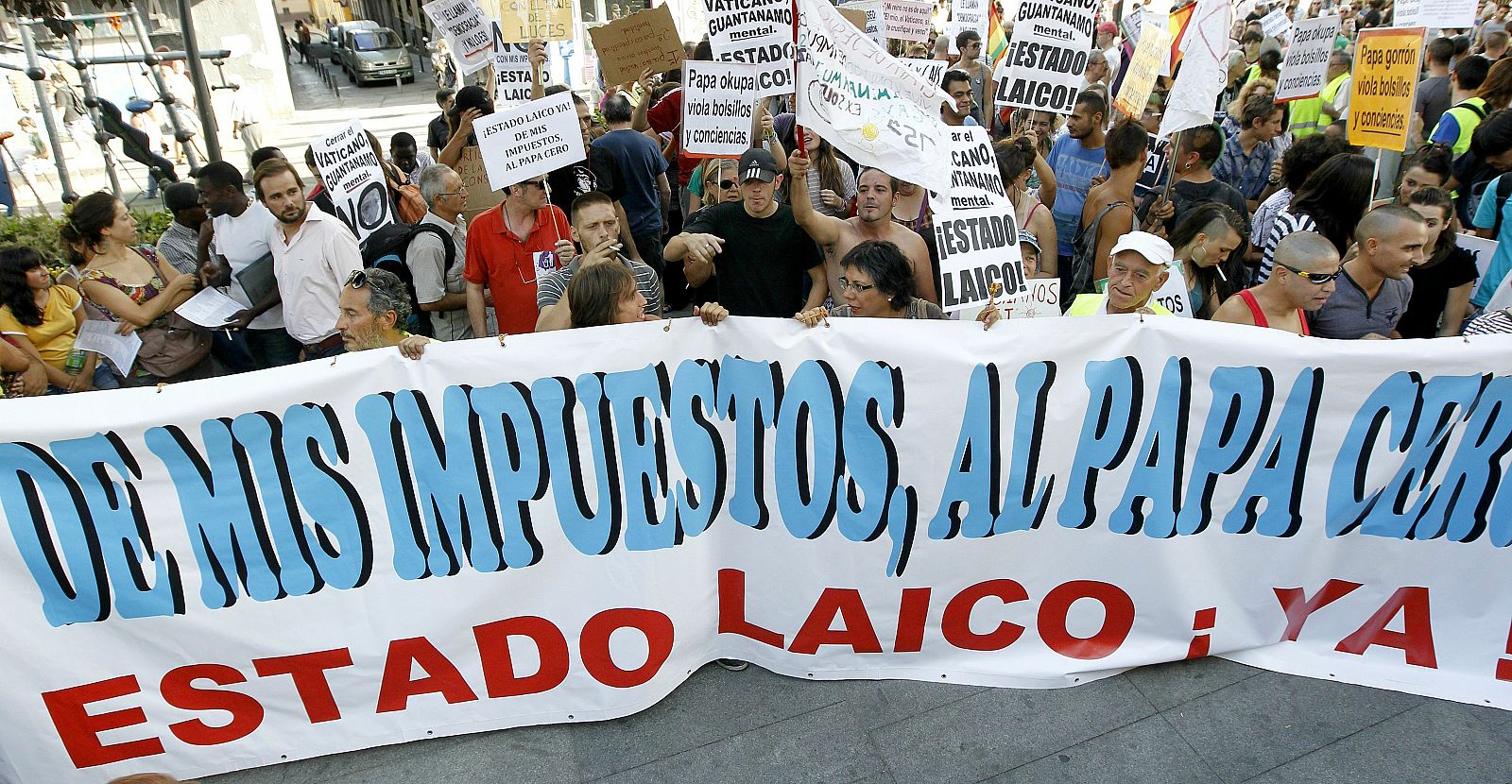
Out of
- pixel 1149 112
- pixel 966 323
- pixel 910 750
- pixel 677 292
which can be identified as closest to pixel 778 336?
pixel 966 323

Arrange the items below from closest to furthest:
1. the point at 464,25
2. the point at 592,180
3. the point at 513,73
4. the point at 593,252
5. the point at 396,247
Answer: the point at 593,252
the point at 396,247
the point at 592,180
the point at 513,73
the point at 464,25

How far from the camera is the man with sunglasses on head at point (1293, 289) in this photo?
362 centimetres

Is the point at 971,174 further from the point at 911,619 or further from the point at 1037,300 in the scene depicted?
the point at 911,619

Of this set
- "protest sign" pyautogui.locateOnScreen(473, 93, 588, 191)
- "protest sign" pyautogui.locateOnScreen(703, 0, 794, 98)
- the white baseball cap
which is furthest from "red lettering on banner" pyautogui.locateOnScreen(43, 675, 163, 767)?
"protest sign" pyautogui.locateOnScreen(703, 0, 794, 98)

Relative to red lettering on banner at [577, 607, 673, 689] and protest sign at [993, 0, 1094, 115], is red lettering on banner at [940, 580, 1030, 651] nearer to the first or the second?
red lettering on banner at [577, 607, 673, 689]

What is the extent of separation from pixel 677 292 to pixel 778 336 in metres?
4.39

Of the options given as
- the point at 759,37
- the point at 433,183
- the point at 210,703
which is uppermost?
the point at 759,37

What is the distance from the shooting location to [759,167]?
185 inches

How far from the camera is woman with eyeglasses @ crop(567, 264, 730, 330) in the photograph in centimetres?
357

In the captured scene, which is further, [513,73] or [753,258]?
[513,73]

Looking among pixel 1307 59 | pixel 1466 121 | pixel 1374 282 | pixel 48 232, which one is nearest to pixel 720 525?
pixel 1374 282

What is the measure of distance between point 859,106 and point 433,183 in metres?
2.80

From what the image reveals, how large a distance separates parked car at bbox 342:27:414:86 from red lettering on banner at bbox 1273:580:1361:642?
84.1 feet

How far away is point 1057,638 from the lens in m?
3.53
